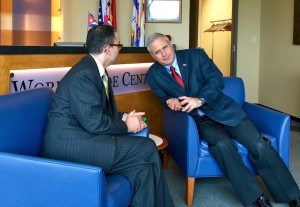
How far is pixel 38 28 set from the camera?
21.3 feet

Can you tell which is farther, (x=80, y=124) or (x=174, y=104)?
(x=174, y=104)

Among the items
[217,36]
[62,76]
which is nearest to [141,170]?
[62,76]

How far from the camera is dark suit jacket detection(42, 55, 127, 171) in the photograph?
1.81 meters

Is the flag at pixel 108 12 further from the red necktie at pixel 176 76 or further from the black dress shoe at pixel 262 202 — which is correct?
the black dress shoe at pixel 262 202

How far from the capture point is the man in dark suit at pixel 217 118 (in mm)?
2418

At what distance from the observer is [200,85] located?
2.83 meters

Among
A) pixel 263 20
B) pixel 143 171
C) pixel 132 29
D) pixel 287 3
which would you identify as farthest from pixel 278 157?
pixel 263 20

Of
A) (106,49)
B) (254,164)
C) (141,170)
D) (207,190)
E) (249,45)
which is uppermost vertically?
(249,45)

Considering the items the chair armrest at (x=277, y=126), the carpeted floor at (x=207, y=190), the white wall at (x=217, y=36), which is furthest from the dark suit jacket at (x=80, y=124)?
the white wall at (x=217, y=36)

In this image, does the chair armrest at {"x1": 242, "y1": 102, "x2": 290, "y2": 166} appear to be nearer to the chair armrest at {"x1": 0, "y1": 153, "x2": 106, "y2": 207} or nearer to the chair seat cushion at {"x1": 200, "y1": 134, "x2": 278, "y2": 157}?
the chair seat cushion at {"x1": 200, "y1": 134, "x2": 278, "y2": 157}

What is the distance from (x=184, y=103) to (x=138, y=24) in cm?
239

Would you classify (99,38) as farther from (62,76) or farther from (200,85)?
(200,85)

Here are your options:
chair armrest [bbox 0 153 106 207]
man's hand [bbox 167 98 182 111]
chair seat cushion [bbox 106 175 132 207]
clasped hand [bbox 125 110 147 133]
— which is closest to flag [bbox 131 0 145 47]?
man's hand [bbox 167 98 182 111]

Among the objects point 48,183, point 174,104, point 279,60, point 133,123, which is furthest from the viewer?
point 279,60
